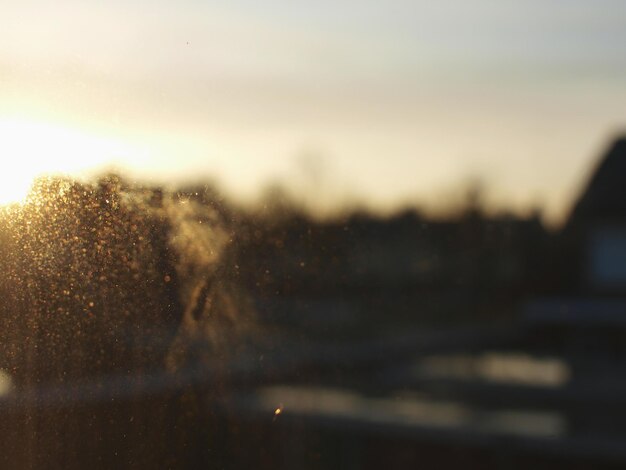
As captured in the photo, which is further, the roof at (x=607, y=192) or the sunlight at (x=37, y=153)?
the roof at (x=607, y=192)

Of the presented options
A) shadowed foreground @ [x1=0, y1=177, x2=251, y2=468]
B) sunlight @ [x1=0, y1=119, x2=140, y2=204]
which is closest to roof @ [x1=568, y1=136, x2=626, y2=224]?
shadowed foreground @ [x1=0, y1=177, x2=251, y2=468]

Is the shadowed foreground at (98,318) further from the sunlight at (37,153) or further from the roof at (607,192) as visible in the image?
the roof at (607,192)

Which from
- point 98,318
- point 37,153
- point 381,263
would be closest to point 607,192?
point 381,263

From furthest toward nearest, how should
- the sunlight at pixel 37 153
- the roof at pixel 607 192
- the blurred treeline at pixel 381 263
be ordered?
1. the roof at pixel 607 192
2. the blurred treeline at pixel 381 263
3. the sunlight at pixel 37 153

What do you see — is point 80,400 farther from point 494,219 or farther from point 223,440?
point 494,219

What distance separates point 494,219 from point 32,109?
627 cm

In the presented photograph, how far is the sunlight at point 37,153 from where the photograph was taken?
2.24 meters

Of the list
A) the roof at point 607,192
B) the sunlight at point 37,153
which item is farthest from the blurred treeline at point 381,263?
the roof at point 607,192

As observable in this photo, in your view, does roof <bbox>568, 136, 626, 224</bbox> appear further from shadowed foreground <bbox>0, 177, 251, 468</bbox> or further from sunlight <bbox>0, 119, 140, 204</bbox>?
sunlight <bbox>0, 119, 140, 204</bbox>

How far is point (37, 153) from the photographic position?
228cm

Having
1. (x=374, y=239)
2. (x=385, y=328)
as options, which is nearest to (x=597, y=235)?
(x=385, y=328)

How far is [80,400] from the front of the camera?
2461 mm

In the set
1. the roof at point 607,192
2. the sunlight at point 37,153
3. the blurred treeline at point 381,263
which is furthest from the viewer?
the roof at point 607,192

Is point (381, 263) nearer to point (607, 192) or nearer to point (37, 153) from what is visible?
point (37, 153)
